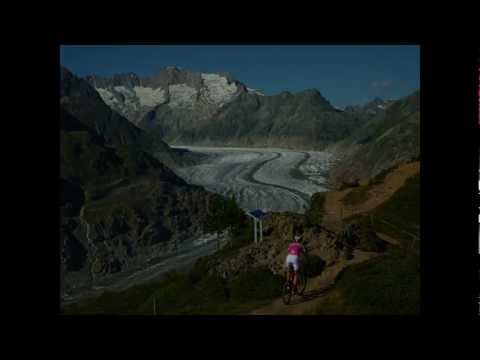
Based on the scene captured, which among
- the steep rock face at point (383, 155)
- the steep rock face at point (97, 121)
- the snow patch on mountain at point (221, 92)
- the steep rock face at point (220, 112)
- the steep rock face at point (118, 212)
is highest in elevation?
the snow patch on mountain at point (221, 92)

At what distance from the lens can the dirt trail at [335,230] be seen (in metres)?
11.5

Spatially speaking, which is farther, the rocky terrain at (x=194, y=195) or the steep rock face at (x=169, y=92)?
the steep rock face at (x=169, y=92)

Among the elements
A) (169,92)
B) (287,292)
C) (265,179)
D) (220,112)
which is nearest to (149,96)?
(169,92)

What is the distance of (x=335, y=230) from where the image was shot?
21.2 meters

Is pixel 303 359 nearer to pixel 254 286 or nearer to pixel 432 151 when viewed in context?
pixel 432 151

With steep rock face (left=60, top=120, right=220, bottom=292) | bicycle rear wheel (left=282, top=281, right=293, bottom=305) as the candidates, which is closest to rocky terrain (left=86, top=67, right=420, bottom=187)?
steep rock face (left=60, top=120, right=220, bottom=292)

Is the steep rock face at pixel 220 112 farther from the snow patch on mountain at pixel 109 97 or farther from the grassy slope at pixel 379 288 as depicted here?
the grassy slope at pixel 379 288

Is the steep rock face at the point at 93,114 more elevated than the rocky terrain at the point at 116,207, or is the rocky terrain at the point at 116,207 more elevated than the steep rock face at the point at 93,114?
the steep rock face at the point at 93,114

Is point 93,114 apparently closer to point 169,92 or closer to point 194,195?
point 194,195

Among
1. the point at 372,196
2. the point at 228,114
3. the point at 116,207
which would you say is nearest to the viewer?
the point at 372,196

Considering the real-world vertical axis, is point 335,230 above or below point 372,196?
below

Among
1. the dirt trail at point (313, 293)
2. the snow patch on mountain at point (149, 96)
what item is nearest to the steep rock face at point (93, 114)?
the snow patch on mountain at point (149, 96)

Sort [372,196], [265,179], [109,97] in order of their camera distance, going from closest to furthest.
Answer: [372,196]
[265,179]
[109,97]

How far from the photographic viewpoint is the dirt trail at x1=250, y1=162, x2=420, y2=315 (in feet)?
37.8
